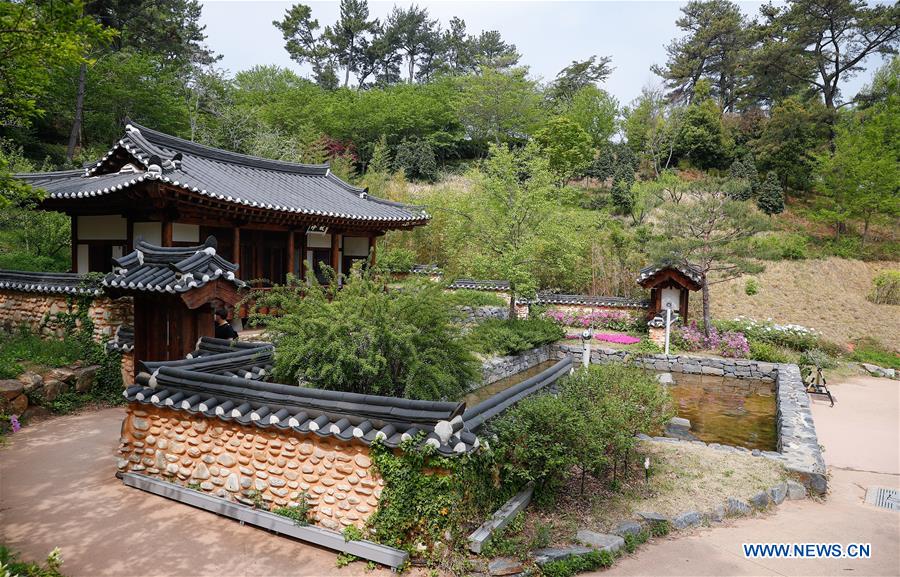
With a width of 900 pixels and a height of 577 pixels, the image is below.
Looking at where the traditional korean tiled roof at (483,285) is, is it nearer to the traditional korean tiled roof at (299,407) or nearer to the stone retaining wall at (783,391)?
the stone retaining wall at (783,391)

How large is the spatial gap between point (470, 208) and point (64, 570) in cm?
1338

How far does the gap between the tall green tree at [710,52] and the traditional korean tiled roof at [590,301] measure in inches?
875

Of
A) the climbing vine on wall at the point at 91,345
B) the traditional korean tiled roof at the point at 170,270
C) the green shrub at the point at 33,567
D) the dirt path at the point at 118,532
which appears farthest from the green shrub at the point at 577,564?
the climbing vine on wall at the point at 91,345

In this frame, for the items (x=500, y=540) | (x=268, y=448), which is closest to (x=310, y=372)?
(x=268, y=448)

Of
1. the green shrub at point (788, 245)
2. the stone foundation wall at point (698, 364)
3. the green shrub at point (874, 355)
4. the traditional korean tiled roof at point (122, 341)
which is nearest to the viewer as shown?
the traditional korean tiled roof at point (122, 341)

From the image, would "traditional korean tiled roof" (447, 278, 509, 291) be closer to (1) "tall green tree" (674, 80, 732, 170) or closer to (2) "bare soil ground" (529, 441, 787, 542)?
(2) "bare soil ground" (529, 441, 787, 542)

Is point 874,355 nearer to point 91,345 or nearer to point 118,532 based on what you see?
point 118,532

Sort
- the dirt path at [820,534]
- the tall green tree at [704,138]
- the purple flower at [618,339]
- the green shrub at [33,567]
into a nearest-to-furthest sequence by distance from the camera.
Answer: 1. the green shrub at [33,567]
2. the dirt path at [820,534]
3. the purple flower at [618,339]
4. the tall green tree at [704,138]

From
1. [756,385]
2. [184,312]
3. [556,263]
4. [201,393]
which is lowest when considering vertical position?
[756,385]

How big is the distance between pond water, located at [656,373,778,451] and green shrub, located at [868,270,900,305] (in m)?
9.68

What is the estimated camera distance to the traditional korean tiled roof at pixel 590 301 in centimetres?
1666

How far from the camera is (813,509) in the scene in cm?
547

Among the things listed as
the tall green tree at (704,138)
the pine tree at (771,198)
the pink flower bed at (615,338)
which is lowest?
the pink flower bed at (615,338)

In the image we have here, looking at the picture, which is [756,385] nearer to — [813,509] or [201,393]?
[813,509]
